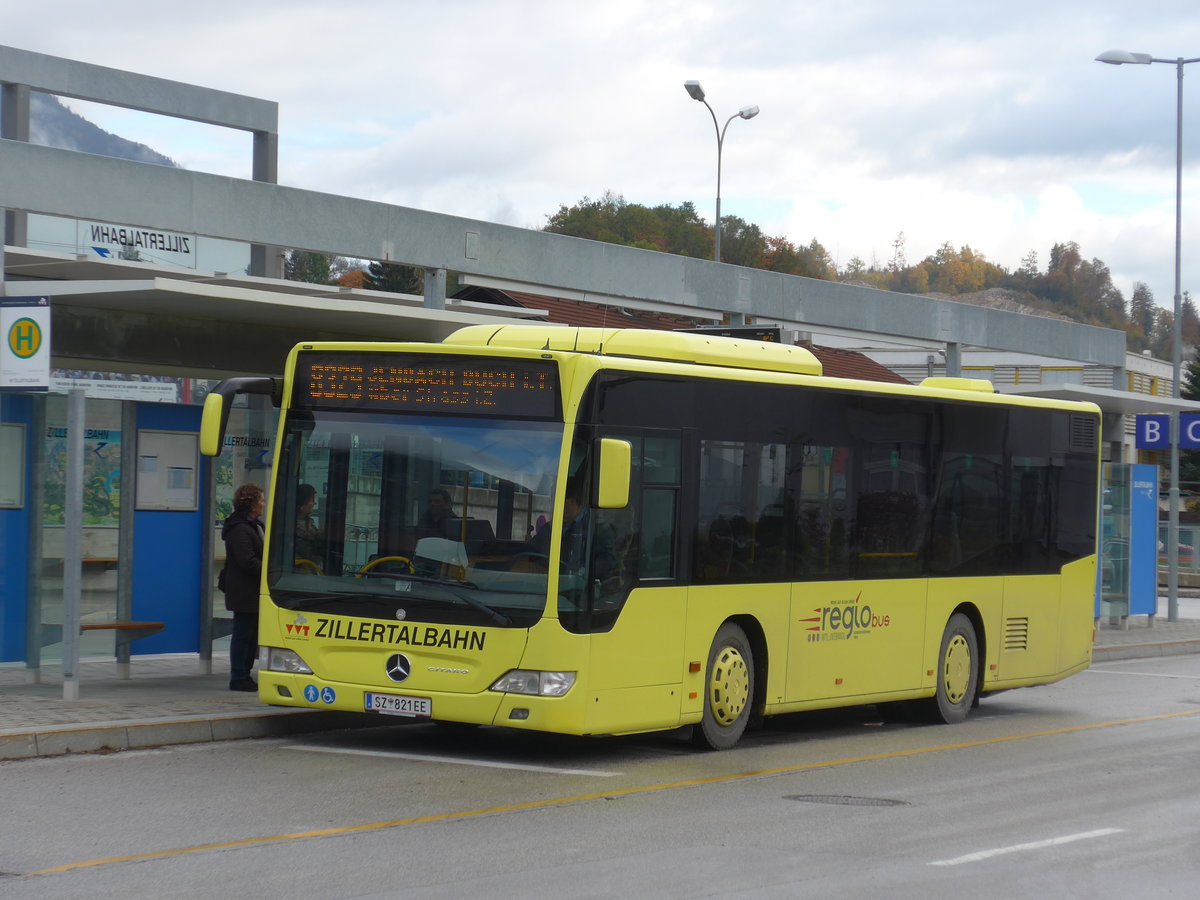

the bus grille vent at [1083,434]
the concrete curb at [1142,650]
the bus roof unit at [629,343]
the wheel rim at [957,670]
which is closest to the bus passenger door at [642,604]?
the bus roof unit at [629,343]

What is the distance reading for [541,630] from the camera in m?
10.6

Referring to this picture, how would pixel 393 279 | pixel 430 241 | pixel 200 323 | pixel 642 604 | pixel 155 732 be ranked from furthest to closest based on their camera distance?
pixel 393 279
pixel 430 241
pixel 200 323
pixel 155 732
pixel 642 604

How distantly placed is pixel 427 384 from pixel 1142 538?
19737 millimetres

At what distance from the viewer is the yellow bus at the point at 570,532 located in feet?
35.0

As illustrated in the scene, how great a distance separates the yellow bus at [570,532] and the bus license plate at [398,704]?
13mm

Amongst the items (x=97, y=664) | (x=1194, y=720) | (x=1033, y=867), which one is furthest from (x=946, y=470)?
(x=97, y=664)

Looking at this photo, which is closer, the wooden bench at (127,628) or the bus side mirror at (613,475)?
the bus side mirror at (613,475)

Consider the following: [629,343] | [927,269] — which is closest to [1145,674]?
[629,343]

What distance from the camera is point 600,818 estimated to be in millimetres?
8961

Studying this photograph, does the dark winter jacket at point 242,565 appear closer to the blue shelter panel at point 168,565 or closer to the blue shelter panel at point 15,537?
the blue shelter panel at point 168,565

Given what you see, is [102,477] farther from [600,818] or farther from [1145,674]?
[1145,674]

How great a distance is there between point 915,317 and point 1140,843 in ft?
54.1

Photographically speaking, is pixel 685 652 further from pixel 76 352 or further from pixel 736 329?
pixel 76 352

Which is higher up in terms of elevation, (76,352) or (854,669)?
(76,352)
